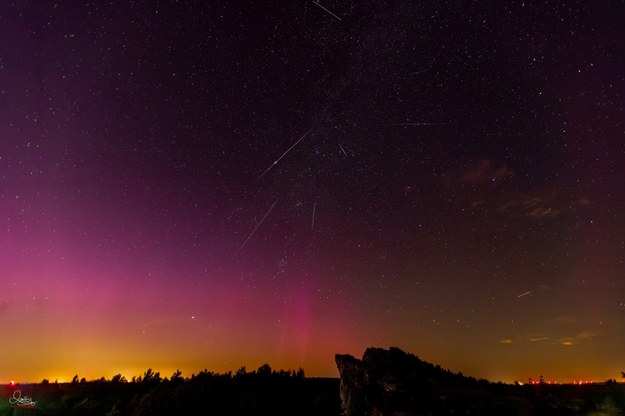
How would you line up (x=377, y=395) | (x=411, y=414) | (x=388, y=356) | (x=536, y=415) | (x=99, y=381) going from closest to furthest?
(x=536, y=415), (x=411, y=414), (x=377, y=395), (x=388, y=356), (x=99, y=381)

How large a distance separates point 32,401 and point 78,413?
11.0ft

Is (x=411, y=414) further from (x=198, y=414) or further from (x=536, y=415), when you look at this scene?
(x=198, y=414)

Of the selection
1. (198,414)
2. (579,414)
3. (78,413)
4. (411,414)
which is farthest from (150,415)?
(579,414)

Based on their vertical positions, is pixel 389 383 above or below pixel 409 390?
above

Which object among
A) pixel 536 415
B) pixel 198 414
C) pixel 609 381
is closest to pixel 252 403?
pixel 198 414

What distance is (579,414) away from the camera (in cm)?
1877

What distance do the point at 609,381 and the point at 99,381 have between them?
33531 millimetres

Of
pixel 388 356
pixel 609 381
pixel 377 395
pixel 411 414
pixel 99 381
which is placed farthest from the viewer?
pixel 99 381

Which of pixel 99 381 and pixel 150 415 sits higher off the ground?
pixel 99 381

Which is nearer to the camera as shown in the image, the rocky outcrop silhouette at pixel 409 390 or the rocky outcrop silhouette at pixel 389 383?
the rocky outcrop silhouette at pixel 409 390

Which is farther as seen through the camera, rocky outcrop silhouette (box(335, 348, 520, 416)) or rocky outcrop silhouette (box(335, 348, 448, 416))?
rocky outcrop silhouette (box(335, 348, 448, 416))

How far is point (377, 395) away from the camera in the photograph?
14789 mm

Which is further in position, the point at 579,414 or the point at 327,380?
the point at 327,380

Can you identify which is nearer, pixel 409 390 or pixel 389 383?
pixel 409 390
